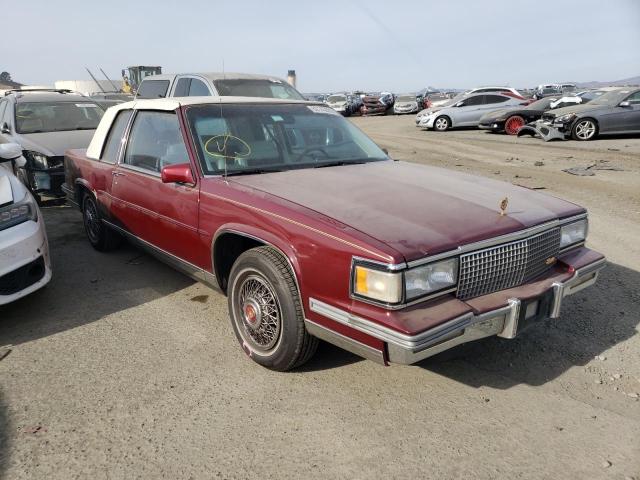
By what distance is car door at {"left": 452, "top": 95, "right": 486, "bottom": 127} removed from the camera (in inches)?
749

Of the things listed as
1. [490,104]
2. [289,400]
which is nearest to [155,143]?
[289,400]

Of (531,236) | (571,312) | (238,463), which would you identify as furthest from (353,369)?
(571,312)

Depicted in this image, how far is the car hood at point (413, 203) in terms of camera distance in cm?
252

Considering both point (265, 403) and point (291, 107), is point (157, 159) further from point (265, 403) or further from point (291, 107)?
point (265, 403)

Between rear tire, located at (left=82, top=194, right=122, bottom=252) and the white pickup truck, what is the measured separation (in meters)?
3.32

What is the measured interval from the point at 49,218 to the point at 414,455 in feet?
21.0

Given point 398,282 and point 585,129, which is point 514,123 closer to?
point 585,129

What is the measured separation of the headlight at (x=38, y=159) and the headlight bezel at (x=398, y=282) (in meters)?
6.29

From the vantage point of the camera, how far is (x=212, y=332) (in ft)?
11.7

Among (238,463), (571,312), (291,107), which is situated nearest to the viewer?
(238,463)

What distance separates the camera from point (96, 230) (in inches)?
207

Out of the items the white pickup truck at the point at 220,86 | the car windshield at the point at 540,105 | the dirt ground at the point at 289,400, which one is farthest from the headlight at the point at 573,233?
the car windshield at the point at 540,105

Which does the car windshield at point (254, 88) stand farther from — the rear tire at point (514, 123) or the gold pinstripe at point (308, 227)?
the rear tire at point (514, 123)

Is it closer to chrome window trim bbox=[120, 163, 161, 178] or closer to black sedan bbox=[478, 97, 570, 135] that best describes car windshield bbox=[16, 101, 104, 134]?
chrome window trim bbox=[120, 163, 161, 178]
